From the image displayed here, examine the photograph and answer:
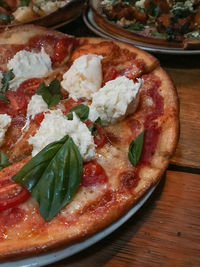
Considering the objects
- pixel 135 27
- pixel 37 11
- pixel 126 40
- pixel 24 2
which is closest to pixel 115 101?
pixel 126 40

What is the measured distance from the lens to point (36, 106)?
1.57 meters

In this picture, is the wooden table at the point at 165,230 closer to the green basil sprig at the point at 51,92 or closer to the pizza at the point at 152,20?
the green basil sprig at the point at 51,92

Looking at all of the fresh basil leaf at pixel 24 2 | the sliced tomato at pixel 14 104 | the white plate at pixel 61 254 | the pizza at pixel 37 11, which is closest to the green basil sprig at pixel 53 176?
the white plate at pixel 61 254

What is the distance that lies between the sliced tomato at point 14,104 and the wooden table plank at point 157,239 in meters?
0.81

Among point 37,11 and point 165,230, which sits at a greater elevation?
point 37,11

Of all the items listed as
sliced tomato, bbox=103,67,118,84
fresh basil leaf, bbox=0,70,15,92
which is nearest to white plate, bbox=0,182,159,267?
sliced tomato, bbox=103,67,118,84

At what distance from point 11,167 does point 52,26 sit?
63.2 inches

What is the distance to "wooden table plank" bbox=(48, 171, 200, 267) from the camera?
117 cm

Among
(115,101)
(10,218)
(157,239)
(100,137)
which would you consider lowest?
(157,239)

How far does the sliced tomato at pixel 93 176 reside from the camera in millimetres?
1206

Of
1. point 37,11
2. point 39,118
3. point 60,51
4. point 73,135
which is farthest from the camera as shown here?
point 37,11

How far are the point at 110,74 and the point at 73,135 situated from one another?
1.87 ft

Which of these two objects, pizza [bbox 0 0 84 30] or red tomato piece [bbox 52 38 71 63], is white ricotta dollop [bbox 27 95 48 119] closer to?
red tomato piece [bbox 52 38 71 63]

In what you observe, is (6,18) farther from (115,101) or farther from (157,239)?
(157,239)
